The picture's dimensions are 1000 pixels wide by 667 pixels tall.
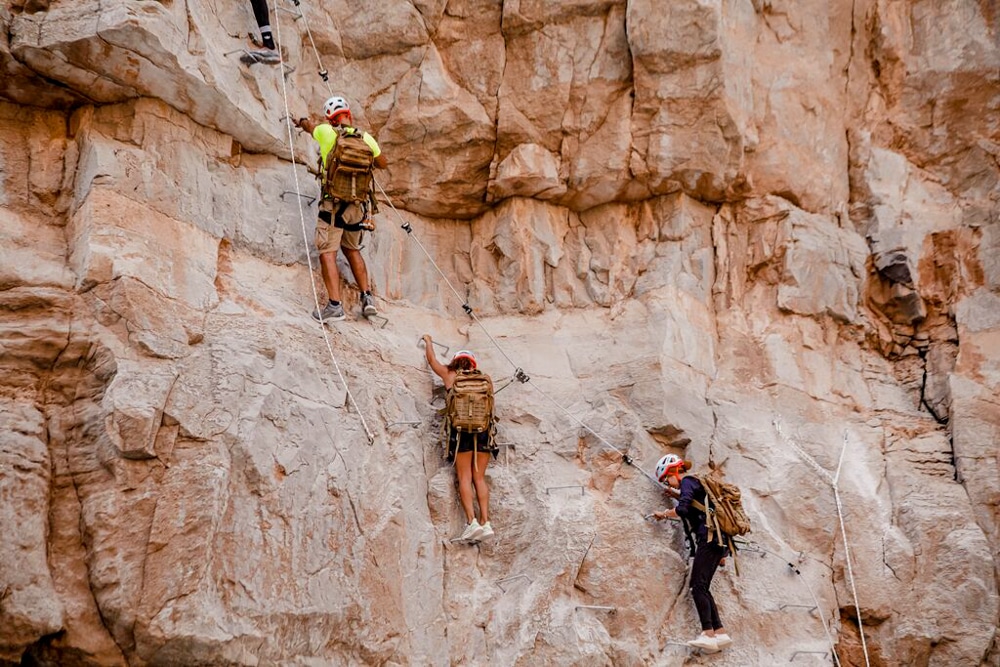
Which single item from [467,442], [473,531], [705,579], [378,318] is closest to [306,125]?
[378,318]

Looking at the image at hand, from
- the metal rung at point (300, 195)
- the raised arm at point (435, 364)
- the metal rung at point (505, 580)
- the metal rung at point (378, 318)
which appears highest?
the metal rung at point (300, 195)

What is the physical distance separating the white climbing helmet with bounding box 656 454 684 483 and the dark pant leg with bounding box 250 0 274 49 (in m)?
6.54

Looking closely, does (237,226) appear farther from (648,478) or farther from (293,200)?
(648,478)

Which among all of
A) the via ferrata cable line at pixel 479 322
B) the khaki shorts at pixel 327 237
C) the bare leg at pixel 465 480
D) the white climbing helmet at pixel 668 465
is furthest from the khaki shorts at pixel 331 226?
the white climbing helmet at pixel 668 465

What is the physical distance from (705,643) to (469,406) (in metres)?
3.28

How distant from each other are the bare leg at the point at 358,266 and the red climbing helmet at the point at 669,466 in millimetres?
3813

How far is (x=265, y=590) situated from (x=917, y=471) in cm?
738

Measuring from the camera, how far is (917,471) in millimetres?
11516

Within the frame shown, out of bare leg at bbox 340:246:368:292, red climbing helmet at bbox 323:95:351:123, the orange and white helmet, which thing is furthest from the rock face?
red climbing helmet at bbox 323:95:351:123

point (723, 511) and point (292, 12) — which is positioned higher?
point (292, 12)

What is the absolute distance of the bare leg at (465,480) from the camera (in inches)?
404

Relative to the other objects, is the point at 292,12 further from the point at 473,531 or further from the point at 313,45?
the point at 473,531

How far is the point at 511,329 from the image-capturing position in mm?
12602

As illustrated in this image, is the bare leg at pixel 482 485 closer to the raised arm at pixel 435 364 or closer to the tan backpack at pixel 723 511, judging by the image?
A: the raised arm at pixel 435 364
